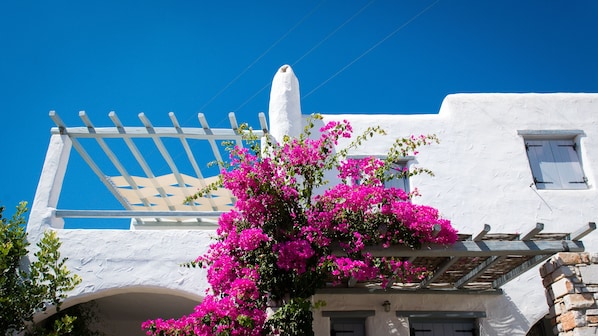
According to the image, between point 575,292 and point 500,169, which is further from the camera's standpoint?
point 500,169

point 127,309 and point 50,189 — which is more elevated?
point 50,189

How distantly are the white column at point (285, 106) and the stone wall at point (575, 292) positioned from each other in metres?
5.27

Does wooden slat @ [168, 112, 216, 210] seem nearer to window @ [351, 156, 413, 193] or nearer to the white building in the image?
the white building

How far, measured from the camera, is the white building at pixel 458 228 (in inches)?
341

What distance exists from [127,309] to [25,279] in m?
2.97

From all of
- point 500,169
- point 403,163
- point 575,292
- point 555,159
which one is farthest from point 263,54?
point 575,292

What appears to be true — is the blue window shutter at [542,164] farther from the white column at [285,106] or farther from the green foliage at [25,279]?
the green foliage at [25,279]

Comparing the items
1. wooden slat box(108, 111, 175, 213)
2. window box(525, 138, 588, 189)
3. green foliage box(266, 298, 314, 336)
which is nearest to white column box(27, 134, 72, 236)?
wooden slat box(108, 111, 175, 213)

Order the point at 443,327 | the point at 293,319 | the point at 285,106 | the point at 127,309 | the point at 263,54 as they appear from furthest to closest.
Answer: the point at 263,54 < the point at 127,309 < the point at 285,106 < the point at 443,327 < the point at 293,319

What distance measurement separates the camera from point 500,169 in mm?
11336

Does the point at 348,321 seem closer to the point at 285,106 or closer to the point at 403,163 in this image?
the point at 403,163

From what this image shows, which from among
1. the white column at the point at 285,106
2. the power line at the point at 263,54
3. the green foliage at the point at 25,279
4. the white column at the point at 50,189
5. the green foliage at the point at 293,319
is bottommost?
the green foliage at the point at 293,319

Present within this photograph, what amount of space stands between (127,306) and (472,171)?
7.59 meters

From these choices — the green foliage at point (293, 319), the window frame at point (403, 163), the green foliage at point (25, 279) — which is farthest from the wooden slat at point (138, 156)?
the green foliage at point (293, 319)
